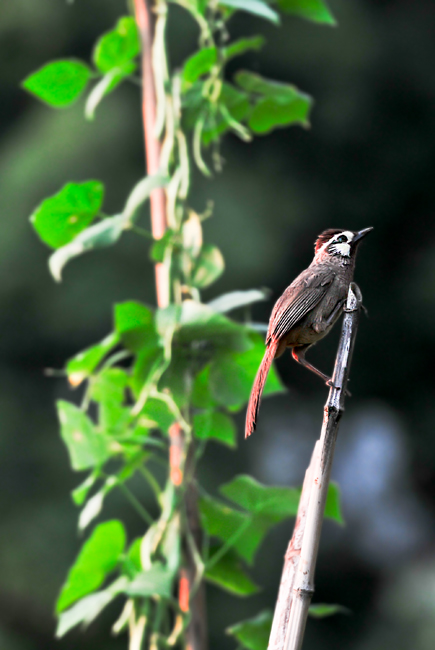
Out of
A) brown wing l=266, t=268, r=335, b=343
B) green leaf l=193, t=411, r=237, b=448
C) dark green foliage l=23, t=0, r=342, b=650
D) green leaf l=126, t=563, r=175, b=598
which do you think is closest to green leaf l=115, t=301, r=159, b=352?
dark green foliage l=23, t=0, r=342, b=650

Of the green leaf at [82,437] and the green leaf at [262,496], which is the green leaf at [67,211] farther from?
the green leaf at [262,496]

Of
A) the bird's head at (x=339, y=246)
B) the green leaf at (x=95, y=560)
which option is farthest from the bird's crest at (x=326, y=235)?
the green leaf at (x=95, y=560)

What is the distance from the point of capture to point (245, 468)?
1.77 metres

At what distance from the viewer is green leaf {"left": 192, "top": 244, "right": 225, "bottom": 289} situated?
80 centimetres

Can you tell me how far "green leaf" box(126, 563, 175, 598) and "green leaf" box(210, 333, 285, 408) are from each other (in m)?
0.18

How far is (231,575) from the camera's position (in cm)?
83

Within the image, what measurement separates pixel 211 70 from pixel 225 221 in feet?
2.85

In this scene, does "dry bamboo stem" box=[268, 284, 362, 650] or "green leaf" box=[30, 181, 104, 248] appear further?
"green leaf" box=[30, 181, 104, 248]

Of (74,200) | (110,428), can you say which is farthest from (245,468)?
(74,200)

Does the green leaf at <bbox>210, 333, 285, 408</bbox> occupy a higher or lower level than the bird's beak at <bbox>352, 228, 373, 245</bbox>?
lower

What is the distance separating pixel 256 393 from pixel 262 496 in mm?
404

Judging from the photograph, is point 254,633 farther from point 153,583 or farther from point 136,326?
point 136,326

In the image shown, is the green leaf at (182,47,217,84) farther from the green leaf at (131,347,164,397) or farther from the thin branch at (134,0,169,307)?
the green leaf at (131,347,164,397)

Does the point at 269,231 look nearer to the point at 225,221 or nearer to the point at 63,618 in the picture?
the point at 225,221
